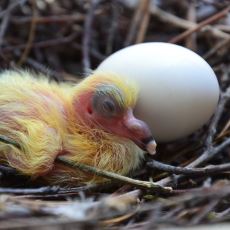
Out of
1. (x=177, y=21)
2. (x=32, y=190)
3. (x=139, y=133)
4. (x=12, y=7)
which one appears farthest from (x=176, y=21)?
(x=32, y=190)

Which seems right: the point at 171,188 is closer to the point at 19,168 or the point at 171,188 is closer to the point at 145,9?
the point at 19,168

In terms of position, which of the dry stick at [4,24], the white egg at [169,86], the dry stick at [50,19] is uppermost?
the dry stick at [50,19]

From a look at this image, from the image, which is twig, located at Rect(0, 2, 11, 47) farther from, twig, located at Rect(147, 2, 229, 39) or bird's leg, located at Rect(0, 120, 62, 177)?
bird's leg, located at Rect(0, 120, 62, 177)

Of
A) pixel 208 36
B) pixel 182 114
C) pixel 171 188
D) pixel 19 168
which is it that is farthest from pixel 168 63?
pixel 208 36

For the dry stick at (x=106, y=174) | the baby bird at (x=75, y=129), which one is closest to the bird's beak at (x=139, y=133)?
the baby bird at (x=75, y=129)

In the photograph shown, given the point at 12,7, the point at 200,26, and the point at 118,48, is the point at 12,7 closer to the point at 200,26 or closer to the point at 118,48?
the point at 118,48

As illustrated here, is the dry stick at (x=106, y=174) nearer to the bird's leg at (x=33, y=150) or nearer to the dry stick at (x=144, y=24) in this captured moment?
the bird's leg at (x=33, y=150)
